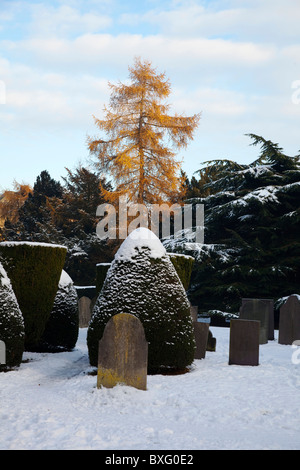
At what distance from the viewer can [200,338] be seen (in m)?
9.12

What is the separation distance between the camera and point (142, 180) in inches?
941

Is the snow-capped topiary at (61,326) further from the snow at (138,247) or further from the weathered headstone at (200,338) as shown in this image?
the weathered headstone at (200,338)

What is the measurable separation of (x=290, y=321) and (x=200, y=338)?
4.24 m

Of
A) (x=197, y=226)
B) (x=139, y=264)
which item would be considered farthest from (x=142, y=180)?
(x=139, y=264)

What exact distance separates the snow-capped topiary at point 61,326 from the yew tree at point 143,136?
47.0 ft

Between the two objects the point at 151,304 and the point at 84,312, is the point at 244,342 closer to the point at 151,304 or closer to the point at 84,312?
the point at 151,304

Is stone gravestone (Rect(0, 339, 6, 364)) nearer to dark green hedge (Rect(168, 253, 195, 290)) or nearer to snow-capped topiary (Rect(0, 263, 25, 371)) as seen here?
snow-capped topiary (Rect(0, 263, 25, 371))

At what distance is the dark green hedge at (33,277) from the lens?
8891 millimetres

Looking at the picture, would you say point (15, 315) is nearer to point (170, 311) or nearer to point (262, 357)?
point (170, 311)

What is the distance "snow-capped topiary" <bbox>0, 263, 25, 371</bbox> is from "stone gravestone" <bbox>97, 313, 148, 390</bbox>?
1963 mm

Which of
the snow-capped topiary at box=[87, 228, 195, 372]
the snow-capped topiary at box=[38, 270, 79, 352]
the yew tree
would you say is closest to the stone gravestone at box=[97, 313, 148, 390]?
the snow-capped topiary at box=[87, 228, 195, 372]

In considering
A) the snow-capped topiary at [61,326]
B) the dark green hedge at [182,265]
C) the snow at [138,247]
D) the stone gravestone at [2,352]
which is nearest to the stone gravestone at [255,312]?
the dark green hedge at [182,265]

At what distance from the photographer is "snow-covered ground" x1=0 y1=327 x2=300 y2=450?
447 centimetres

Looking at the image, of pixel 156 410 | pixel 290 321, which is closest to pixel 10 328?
pixel 156 410
